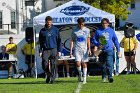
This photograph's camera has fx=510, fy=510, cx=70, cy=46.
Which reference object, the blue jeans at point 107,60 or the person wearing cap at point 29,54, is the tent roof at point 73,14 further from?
the blue jeans at point 107,60

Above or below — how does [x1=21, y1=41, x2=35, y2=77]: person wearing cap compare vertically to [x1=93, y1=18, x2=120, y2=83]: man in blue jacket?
below

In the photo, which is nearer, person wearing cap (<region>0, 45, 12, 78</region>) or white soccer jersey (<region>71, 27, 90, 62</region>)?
white soccer jersey (<region>71, 27, 90, 62</region>)

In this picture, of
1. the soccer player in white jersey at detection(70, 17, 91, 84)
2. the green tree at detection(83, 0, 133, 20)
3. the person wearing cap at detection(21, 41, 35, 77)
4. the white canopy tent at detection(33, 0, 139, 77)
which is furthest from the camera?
the green tree at detection(83, 0, 133, 20)

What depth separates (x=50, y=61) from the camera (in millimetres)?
15281

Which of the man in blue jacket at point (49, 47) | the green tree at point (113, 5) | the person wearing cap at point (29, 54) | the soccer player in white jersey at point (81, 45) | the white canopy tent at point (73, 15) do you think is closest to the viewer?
the soccer player in white jersey at point (81, 45)

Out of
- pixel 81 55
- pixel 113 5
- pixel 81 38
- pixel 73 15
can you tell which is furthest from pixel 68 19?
pixel 113 5

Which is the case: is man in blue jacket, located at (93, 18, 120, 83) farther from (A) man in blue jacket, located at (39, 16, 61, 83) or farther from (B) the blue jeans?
(A) man in blue jacket, located at (39, 16, 61, 83)

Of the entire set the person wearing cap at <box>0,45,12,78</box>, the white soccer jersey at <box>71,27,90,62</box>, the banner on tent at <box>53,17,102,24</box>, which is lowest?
the person wearing cap at <box>0,45,12,78</box>

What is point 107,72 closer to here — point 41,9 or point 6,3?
point 6,3

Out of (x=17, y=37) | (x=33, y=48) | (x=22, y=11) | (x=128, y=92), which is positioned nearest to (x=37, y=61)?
(x=33, y=48)

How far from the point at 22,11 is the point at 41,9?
145 inches

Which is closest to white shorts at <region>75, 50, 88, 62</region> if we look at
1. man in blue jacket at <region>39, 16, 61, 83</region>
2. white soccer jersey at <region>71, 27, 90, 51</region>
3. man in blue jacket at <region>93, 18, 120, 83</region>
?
white soccer jersey at <region>71, 27, 90, 51</region>

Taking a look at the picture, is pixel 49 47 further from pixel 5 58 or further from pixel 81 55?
pixel 5 58

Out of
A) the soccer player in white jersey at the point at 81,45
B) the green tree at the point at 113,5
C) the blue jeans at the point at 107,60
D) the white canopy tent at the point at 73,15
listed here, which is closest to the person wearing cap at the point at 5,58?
the white canopy tent at the point at 73,15
